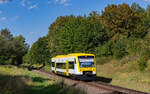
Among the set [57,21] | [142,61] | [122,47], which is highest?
[57,21]

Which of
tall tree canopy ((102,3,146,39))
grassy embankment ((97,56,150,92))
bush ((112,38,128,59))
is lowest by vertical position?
grassy embankment ((97,56,150,92))

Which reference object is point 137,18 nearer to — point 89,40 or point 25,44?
point 89,40

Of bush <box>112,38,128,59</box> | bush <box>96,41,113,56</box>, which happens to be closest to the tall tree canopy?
bush <box>96,41,113,56</box>

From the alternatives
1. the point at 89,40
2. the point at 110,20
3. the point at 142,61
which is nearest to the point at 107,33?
the point at 110,20

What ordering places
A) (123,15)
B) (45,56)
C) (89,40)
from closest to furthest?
(89,40), (123,15), (45,56)

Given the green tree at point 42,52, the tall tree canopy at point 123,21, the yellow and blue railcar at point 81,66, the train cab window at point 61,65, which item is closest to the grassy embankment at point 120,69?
the yellow and blue railcar at point 81,66

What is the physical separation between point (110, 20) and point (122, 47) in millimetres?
12850

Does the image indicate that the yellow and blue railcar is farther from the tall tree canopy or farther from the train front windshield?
the tall tree canopy

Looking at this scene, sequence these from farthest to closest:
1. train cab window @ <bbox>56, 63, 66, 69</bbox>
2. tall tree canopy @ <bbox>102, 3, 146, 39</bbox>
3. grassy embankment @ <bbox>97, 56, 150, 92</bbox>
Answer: tall tree canopy @ <bbox>102, 3, 146, 39</bbox> → train cab window @ <bbox>56, 63, 66, 69</bbox> → grassy embankment @ <bbox>97, 56, 150, 92</bbox>

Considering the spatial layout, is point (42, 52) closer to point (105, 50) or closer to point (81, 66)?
point (105, 50)

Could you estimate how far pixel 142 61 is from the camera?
2831 cm

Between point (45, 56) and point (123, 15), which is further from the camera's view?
point (45, 56)

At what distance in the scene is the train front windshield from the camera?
2252cm

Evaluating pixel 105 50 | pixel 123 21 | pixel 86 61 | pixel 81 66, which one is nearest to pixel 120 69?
pixel 105 50
